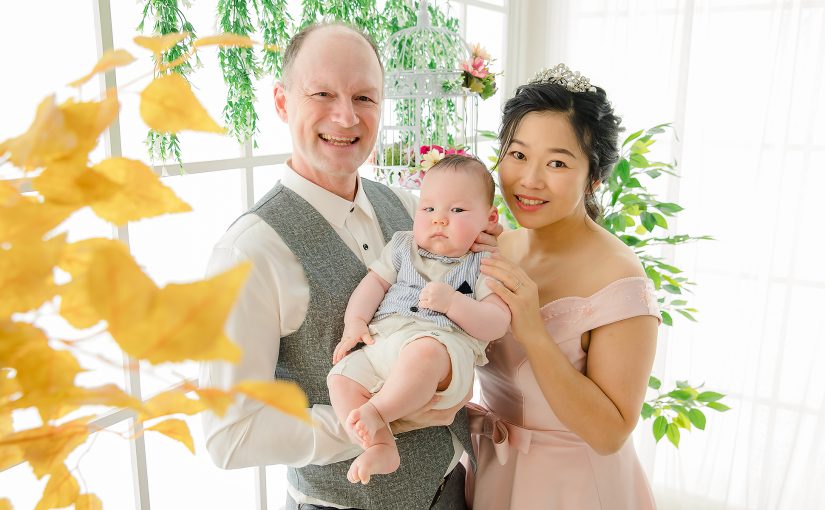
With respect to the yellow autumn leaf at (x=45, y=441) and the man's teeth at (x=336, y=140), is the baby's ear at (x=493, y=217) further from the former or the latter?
the yellow autumn leaf at (x=45, y=441)

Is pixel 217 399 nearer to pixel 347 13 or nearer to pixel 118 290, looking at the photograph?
pixel 118 290

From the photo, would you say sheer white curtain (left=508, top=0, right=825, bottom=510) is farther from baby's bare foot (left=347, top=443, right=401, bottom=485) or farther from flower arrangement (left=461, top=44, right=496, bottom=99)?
baby's bare foot (left=347, top=443, right=401, bottom=485)

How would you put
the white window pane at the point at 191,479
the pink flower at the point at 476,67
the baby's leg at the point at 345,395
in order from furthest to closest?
the pink flower at the point at 476,67 → the white window pane at the point at 191,479 → the baby's leg at the point at 345,395

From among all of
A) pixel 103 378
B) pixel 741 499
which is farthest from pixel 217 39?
pixel 741 499

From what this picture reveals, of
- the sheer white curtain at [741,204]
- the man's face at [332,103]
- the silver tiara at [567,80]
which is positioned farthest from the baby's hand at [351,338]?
the sheer white curtain at [741,204]

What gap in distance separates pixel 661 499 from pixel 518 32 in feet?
9.30

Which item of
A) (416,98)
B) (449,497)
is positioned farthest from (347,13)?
(449,497)

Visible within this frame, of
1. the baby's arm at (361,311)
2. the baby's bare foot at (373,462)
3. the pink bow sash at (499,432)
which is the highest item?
the baby's arm at (361,311)

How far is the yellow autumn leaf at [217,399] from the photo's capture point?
0.77ft

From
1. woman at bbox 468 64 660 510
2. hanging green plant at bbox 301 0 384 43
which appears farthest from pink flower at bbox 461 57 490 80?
woman at bbox 468 64 660 510

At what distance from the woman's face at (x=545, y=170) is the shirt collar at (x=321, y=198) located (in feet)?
1.33

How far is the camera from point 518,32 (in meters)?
3.68

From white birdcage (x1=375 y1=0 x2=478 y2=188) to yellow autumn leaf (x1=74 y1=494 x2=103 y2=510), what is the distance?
1.75 metres

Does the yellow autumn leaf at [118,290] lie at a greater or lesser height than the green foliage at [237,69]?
lesser
